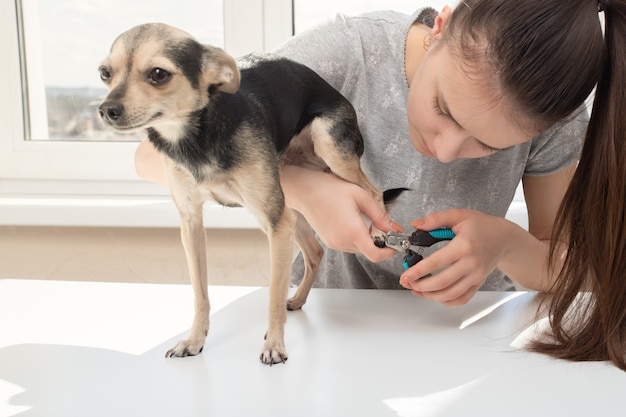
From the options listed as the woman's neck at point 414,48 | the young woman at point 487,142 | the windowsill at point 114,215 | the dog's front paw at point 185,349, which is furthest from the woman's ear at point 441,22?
the windowsill at point 114,215

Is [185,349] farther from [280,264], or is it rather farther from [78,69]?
[78,69]

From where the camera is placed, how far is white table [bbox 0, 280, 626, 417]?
26.1 inches

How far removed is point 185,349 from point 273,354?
117mm

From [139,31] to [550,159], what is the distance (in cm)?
83

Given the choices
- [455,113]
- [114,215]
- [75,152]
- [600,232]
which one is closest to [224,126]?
[455,113]

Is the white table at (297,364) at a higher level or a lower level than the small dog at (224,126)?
lower

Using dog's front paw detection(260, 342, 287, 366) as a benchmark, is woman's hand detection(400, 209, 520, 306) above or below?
above

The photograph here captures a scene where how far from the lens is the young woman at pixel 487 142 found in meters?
0.78

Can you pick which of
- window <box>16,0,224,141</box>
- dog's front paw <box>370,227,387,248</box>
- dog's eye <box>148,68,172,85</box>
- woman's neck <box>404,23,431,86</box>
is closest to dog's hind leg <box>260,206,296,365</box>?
dog's front paw <box>370,227,387,248</box>

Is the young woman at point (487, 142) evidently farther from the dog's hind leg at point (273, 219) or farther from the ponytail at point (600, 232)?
the dog's hind leg at point (273, 219)

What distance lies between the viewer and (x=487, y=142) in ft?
2.80

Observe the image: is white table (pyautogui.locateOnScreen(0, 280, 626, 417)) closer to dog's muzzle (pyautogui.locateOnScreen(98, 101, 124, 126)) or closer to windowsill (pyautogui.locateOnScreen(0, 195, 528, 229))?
dog's muzzle (pyautogui.locateOnScreen(98, 101, 124, 126))

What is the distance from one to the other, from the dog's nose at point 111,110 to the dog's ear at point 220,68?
13 cm

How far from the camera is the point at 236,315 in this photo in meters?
0.97
